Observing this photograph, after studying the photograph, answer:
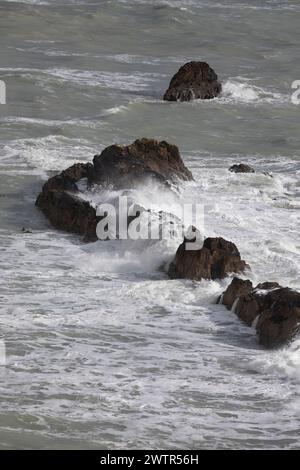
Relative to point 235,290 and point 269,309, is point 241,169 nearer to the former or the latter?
point 235,290

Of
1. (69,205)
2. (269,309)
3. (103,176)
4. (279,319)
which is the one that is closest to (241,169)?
(103,176)

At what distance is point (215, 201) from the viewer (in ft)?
46.5

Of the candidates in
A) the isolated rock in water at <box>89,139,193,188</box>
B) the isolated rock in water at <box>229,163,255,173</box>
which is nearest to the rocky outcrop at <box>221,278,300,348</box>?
the isolated rock in water at <box>89,139,193,188</box>

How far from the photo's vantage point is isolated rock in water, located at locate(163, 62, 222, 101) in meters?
20.2

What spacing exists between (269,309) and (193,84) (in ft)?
36.5

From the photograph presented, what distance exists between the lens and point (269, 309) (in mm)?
9805

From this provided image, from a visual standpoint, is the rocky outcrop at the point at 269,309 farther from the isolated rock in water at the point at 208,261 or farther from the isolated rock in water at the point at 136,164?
the isolated rock in water at the point at 136,164

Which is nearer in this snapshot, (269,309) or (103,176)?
(269,309)

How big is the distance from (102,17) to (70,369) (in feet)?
68.9

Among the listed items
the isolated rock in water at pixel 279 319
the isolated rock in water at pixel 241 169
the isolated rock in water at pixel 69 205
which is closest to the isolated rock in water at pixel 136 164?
the isolated rock in water at pixel 69 205

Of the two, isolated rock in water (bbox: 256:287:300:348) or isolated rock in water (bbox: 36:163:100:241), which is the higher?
isolated rock in water (bbox: 36:163:100:241)

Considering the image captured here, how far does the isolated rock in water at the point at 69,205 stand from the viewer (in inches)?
503

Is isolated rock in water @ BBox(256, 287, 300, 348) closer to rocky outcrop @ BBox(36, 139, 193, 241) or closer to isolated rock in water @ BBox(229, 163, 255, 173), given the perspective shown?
rocky outcrop @ BBox(36, 139, 193, 241)

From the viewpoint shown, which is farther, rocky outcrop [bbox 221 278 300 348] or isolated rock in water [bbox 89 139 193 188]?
isolated rock in water [bbox 89 139 193 188]
